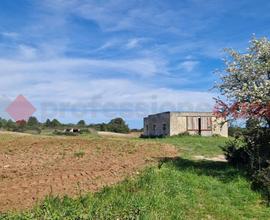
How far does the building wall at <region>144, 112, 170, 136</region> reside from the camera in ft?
131

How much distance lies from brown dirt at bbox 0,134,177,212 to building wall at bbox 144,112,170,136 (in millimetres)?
22218

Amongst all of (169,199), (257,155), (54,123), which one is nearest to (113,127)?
(54,123)

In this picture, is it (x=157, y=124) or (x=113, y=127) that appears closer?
(x=157, y=124)

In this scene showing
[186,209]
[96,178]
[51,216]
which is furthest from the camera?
[96,178]

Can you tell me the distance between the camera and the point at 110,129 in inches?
1905

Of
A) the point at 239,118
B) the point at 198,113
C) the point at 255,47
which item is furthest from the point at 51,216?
the point at 198,113

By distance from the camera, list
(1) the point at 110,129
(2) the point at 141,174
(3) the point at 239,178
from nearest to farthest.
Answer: (2) the point at 141,174 < (3) the point at 239,178 < (1) the point at 110,129

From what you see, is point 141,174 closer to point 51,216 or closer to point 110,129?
point 51,216

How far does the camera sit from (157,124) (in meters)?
42.4

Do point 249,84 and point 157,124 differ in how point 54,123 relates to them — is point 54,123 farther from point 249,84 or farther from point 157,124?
point 249,84

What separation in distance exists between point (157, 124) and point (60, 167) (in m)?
30.9

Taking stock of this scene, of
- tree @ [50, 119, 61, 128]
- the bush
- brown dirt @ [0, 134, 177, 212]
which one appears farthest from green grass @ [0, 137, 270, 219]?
tree @ [50, 119, 61, 128]

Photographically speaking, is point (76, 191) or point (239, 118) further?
point (239, 118)

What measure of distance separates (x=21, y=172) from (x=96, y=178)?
1822mm
